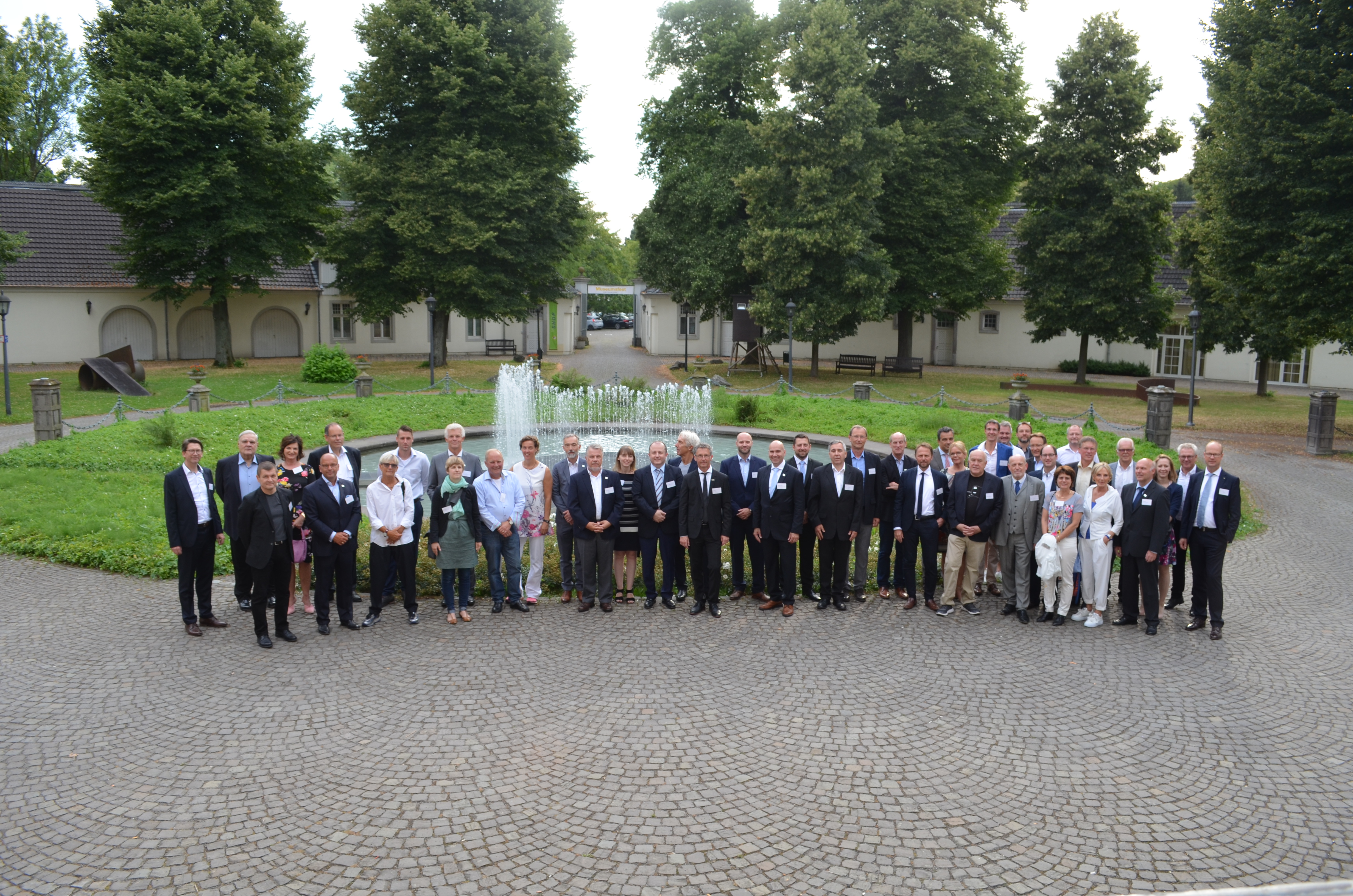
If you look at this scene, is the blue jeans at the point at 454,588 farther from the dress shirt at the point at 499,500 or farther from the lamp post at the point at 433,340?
the lamp post at the point at 433,340

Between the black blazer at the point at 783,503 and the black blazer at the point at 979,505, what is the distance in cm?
131

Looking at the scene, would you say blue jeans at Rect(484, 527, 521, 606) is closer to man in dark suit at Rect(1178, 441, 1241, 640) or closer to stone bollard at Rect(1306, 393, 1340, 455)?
man in dark suit at Rect(1178, 441, 1241, 640)

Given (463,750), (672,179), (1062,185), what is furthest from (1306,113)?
(463,750)

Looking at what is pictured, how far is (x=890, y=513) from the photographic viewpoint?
10.3 metres

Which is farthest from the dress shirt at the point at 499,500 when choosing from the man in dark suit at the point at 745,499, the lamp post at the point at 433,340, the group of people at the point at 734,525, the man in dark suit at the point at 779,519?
the lamp post at the point at 433,340

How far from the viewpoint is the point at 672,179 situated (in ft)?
119

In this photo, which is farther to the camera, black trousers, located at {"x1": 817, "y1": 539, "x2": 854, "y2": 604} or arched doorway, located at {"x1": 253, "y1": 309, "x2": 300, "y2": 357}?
arched doorway, located at {"x1": 253, "y1": 309, "x2": 300, "y2": 357}

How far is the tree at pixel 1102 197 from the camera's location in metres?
32.2

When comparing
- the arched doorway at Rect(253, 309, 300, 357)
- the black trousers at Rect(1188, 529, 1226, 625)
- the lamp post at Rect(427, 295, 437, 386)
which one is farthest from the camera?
the arched doorway at Rect(253, 309, 300, 357)

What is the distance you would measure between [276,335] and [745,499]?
37.5 m

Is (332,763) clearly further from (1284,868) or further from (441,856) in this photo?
(1284,868)

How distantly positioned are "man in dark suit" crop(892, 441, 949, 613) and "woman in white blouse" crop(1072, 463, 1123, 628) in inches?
57.5

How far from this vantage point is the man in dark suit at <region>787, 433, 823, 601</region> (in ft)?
32.3

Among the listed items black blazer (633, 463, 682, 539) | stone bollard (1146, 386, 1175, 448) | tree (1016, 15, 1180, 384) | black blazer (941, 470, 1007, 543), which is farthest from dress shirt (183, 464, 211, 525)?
tree (1016, 15, 1180, 384)
